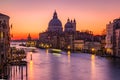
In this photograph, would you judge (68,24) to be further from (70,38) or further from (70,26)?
(70,38)

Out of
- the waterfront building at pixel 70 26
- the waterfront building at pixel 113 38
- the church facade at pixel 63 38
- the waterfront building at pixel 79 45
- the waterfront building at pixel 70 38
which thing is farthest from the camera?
the waterfront building at pixel 70 26

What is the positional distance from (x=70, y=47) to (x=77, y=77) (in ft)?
331

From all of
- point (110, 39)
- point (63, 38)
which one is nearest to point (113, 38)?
point (110, 39)

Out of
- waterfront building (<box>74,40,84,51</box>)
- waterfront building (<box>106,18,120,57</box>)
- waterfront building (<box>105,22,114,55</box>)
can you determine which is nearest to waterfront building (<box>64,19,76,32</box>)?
waterfront building (<box>74,40,84,51</box>)

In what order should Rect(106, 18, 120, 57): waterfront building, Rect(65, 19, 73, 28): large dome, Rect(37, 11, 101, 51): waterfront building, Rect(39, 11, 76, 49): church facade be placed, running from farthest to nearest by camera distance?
Rect(65, 19, 73, 28): large dome < Rect(39, 11, 76, 49): church facade < Rect(37, 11, 101, 51): waterfront building < Rect(106, 18, 120, 57): waterfront building

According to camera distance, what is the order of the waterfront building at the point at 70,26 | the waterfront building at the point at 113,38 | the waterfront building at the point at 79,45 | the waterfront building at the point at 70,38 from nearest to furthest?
the waterfront building at the point at 113,38 → the waterfront building at the point at 79,45 → the waterfront building at the point at 70,38 → the waterfront building at the point at 70,26

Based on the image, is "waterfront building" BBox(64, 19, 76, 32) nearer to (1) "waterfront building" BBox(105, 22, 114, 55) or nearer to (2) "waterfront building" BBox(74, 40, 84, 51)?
(2) "waterfront building" BBox(74, 40, 84, 51)

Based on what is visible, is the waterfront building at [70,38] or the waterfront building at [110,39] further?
the waterfront building at [70,38]

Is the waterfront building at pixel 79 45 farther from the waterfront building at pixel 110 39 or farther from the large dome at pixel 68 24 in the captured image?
the large dome at pixel 68 24

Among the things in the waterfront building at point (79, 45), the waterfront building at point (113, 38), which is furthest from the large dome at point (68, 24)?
the waterfront building at point (113, 38)

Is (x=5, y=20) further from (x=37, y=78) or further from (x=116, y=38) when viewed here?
(x=116, y=38)

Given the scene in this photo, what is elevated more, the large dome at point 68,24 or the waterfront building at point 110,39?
the large dome at point 68,24

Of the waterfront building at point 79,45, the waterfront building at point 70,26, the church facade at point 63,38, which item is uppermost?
the waterfront building at point 70,26

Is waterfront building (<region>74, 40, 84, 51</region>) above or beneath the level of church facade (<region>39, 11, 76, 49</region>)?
beneath
